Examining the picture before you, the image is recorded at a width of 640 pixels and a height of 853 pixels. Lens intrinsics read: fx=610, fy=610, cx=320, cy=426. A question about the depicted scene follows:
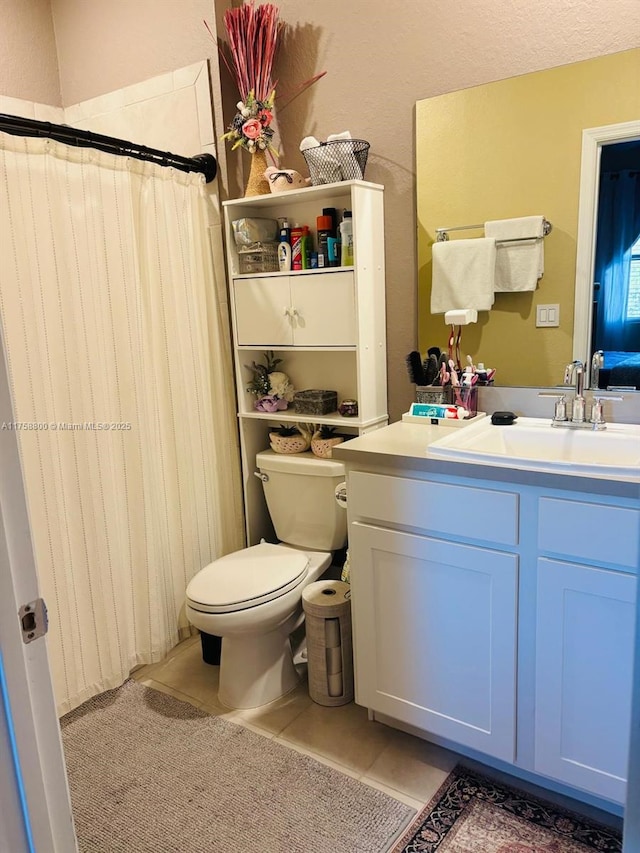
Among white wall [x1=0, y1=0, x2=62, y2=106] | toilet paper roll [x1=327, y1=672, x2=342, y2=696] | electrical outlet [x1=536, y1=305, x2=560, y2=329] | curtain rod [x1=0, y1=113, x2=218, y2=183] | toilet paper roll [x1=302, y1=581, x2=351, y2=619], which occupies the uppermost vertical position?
white wall [x1=0, y1=0, x2=62, y2=106]

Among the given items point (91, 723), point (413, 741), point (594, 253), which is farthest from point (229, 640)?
point (594, 253)

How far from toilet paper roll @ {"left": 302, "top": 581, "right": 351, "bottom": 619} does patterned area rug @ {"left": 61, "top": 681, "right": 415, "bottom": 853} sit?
41 centimetres

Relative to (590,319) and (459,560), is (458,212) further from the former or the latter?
(459,560)

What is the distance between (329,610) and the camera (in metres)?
1.94

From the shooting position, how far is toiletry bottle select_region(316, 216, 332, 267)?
2.12 meters

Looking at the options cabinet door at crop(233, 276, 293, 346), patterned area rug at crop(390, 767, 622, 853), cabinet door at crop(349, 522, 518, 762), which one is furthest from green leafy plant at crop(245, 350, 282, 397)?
patterned area rug at crop(390, 767, 622, 853)

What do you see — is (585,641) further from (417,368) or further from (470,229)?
(470,229)

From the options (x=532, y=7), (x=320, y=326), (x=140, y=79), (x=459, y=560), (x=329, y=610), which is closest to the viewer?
(x=459, y=560)

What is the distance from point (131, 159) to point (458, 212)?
1.09 metres

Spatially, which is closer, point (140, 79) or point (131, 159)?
point (131, 159)

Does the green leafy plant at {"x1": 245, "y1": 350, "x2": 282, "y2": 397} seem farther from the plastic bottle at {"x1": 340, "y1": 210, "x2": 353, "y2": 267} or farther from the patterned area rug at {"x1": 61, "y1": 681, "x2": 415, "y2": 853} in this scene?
the patterned area rug at {"x1": 61, "y1": 681, "x2": 415, "y2": 853}

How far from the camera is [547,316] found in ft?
6.06

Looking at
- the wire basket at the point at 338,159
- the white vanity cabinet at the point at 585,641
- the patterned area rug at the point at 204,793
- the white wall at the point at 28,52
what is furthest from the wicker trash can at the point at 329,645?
the white wall at the point at 28,52

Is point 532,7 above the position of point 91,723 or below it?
above
